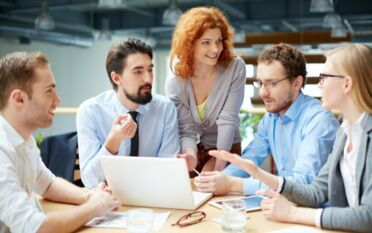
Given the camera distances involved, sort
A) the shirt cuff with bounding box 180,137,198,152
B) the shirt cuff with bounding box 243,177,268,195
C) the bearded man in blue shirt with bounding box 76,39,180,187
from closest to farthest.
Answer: the shirt cuff with bounding box 243,177,268,195 → the bearded man in blue shirt with bounding box 76,39,180,187 → the shirt cuff with bounding box 180,137,198,152

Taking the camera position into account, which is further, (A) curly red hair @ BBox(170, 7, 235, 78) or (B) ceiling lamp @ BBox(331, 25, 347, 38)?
(B) ceiling lamp @ BBox(331, 25, 347, 38)

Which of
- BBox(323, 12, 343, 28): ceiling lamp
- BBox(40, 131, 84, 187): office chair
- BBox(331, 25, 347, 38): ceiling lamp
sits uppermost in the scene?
BBox(323, 12, 343, 28): ceiling lamp

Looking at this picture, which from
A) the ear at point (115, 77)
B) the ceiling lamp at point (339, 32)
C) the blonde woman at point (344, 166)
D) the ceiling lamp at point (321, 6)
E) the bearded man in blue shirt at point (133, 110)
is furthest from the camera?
the ceiling lamp at point (339, 32)

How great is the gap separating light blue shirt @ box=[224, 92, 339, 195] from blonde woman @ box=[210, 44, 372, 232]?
14 centimetres

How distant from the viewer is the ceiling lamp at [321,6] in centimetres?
692

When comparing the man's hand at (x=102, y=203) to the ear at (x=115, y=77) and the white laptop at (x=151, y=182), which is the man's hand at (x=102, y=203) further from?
the ear at (x=115, y=77)

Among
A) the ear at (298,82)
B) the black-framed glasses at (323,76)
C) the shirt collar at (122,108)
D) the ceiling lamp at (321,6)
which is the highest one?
the ceiling lamp at (321,6)

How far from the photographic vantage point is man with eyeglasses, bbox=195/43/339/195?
6.69 feet

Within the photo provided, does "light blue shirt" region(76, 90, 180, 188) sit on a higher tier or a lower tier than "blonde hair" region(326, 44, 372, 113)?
lower

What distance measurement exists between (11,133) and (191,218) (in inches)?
26.3

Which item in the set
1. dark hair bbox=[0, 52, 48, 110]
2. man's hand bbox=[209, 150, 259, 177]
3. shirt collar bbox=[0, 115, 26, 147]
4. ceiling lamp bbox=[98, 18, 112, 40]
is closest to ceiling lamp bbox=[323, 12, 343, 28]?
ceiling lamp bbox=[98, 18, 112, 40]

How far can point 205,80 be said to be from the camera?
8.90ft

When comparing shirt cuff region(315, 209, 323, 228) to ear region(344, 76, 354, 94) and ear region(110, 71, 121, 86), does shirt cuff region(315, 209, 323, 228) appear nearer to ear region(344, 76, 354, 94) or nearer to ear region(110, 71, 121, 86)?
ear region(344, 76, 354, 94)

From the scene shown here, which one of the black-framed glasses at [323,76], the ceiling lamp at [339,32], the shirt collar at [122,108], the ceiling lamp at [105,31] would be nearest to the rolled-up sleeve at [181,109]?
the shirt collar at [122,108]
